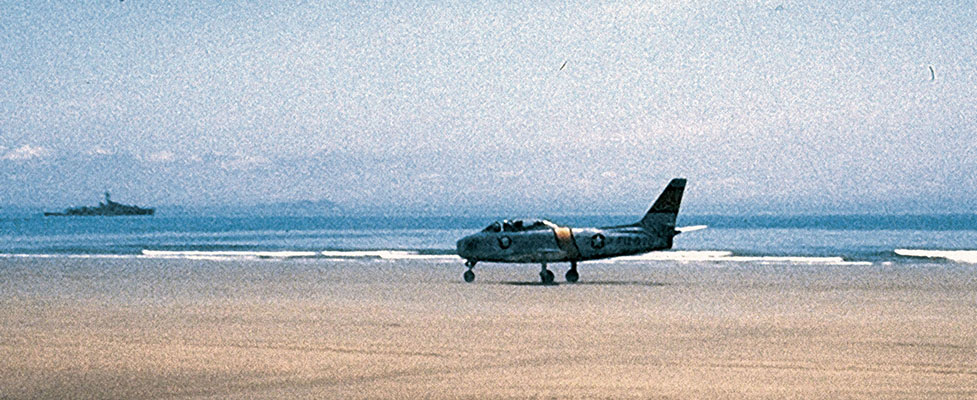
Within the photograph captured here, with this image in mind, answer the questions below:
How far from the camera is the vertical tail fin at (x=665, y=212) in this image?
30.4 meters

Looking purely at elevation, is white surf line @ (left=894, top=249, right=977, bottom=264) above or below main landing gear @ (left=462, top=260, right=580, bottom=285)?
above

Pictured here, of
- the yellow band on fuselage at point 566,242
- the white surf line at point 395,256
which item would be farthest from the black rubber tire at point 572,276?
the white surf line at point 395,256

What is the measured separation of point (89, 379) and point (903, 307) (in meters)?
15.6

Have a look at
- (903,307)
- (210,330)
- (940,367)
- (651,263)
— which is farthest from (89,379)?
(651,263)

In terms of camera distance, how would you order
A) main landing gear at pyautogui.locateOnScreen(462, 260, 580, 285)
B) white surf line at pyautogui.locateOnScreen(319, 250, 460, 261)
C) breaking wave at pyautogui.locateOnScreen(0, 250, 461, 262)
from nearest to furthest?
main landing gear at pyautogui.locateOnScreen(462, 260, 580, 285) < white surf line at pyautogui.locateOnScreen(319, 250, 460, 261) < breaking wave at pyautogui.locateOnScreen(0, 250, 461, 262)

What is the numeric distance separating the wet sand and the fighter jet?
916mm

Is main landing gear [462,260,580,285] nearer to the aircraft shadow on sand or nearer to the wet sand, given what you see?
the aircraft shadow on sand

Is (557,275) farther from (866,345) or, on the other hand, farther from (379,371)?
(379,371)

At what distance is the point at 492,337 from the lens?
56.8 feet

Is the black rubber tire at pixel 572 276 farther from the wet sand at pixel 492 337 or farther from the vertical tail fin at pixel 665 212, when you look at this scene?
the vertical tail fin at pixel 665 212

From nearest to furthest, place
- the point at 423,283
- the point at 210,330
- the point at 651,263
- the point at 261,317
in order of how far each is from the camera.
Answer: the point at 210,330 < the point at 261,317 < the point at 423,283 < the point at 651,263

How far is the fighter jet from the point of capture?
30.2m

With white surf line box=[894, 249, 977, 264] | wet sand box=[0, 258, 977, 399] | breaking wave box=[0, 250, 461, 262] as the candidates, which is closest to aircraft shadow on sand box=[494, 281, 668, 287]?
wet sand box=[0, 258, 977, 399]

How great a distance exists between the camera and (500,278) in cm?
3303
